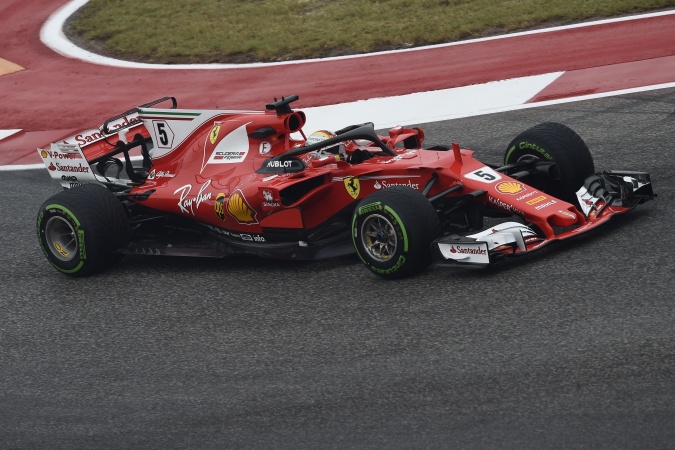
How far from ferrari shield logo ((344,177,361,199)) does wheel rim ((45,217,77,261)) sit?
2426 millimetres

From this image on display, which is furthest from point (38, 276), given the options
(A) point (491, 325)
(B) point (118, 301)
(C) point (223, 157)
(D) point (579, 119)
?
(D) point (579, 119)

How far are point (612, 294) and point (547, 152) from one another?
75.5 inches

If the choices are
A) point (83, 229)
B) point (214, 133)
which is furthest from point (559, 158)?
point (83, 229)

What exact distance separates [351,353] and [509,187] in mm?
2057

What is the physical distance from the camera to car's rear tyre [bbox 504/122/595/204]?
8.52m

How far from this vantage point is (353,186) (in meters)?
8.36

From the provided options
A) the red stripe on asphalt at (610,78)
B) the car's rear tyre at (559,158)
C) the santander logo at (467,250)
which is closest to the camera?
the santander logo at (467,250)

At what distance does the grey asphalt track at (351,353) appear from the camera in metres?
5.75

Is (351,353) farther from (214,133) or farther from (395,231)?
(214,133)

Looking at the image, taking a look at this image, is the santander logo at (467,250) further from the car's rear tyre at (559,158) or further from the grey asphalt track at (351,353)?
the car's rear tyre at (559,158)

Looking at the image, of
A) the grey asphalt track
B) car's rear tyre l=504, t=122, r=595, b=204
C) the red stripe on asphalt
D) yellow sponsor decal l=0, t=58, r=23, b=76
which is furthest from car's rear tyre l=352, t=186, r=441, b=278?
yellow sponsor decal l=0, t=58, r=23, b=76

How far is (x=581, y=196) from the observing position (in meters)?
8.29

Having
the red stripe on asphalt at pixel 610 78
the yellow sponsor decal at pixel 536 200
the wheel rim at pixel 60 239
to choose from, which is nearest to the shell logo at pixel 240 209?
the wheel rim at pixel 60 239

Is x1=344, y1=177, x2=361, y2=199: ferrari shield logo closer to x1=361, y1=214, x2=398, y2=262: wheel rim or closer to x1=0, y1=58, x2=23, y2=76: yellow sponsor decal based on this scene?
x1=361, y1=214, x2=398, y2=262: wheel rim
